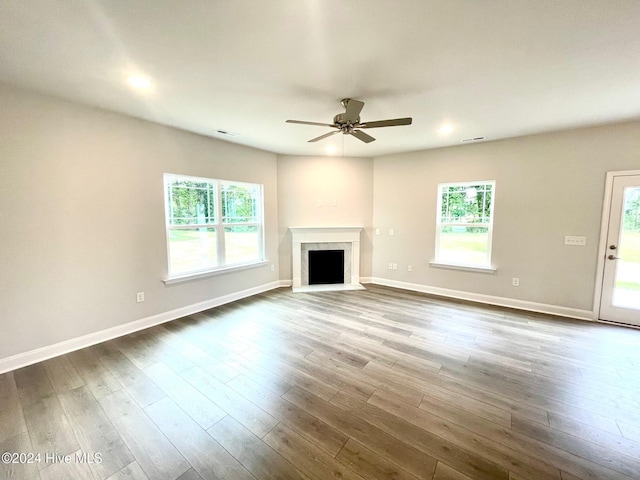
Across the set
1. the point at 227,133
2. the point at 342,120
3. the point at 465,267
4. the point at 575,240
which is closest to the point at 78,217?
the point at 227,133

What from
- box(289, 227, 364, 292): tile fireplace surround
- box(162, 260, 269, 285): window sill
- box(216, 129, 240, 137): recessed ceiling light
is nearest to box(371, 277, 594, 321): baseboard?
box(289, 227, 364, 292): tile fireplace surround

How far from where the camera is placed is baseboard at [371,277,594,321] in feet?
12.1

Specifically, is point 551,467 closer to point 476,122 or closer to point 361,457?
point 361,457

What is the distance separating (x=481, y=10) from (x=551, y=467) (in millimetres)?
2670

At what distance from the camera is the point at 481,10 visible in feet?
4.89

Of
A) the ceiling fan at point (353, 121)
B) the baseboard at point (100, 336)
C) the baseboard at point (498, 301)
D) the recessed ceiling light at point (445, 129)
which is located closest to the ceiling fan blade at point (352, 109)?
the ceiling fan at point (353, 121)

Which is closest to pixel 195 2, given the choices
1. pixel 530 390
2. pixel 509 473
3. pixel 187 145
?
pixel 187 145

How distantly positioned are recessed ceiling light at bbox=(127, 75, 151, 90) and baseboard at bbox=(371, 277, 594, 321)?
475 cm

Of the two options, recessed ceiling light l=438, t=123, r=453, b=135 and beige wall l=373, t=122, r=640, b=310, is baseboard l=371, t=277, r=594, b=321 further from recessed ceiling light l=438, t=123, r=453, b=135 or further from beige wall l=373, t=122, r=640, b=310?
recessed ceiling light l=438, t=123, r=453, b=135

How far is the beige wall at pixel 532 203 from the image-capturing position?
11.3ft

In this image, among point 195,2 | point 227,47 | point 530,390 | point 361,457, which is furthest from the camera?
point 530,390

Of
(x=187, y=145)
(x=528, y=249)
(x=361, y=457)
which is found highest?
(x=187, y=145)

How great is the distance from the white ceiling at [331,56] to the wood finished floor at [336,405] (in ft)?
8.53

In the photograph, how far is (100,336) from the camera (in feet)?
9.64
